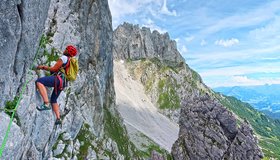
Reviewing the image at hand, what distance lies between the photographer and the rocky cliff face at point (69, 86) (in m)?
17.1

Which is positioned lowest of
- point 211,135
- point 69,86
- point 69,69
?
point 211,135

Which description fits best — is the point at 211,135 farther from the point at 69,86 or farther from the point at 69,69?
the point at 69,69

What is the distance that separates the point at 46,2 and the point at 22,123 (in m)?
9.41

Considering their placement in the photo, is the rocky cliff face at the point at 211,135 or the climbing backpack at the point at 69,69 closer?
the climbing backpack at the point at 69,69

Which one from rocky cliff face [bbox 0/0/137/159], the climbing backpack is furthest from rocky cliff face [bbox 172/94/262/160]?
the climbing backpack

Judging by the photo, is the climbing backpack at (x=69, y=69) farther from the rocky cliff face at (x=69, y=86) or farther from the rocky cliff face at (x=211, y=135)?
the rocky cliff face at (x=211, y=135)

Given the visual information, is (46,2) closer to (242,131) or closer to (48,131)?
(48,131)

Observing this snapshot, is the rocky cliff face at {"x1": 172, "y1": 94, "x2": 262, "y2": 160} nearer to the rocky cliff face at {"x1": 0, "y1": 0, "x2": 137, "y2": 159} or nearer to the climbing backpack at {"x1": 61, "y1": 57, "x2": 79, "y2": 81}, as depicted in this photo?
the rocky cliff face at {"x1": 0, "y1": 0, "x2": 137, "y2": 159}

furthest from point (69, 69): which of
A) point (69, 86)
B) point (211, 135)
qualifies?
point (211, 135)

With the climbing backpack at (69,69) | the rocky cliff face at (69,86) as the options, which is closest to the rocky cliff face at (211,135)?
the rocky cliff face at (69,86)

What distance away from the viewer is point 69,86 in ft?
134

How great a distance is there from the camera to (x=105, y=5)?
219 ft

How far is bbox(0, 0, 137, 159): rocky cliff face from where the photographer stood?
1706 centimetres

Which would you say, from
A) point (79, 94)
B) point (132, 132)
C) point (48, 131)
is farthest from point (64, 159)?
point (132, 132)
